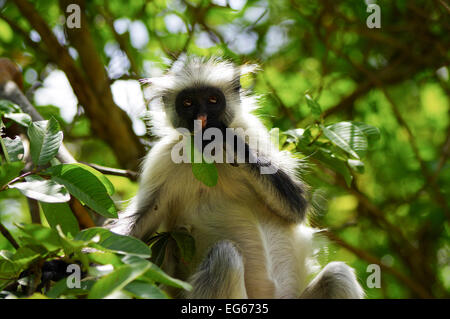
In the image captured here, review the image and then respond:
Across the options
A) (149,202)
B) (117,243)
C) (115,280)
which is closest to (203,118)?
(149,202)

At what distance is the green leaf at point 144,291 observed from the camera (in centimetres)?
183

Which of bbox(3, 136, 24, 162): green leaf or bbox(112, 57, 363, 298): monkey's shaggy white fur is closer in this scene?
bbox(3, 136, 24, 162): green leaf

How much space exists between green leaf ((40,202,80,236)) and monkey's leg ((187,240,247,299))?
768mm

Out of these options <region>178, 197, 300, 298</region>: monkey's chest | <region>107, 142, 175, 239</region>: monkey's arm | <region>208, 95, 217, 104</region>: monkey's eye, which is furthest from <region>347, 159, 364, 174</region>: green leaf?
<region>107, 142, 175, 239</region>: monkey's arm

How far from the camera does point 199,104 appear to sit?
364cm

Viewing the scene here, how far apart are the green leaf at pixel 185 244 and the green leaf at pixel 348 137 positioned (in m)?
1.00

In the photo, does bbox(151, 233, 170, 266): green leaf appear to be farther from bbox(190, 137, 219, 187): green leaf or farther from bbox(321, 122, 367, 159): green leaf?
bbox(321, 122, 367, 159): green leaf

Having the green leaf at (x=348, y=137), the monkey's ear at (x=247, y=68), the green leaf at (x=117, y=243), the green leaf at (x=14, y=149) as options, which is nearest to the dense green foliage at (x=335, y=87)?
the monkey's ear at (x=247, y=68)

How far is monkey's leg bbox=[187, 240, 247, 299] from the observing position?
291cm

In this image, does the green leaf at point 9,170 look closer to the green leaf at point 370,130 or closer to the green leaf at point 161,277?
the green leaf at point 161,277

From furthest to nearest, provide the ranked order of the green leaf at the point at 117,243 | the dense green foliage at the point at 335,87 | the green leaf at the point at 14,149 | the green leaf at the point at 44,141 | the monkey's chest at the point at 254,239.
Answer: the dense green foliage at the point at 335,87, the monkey's chest at the point at 254,239, the green leaf at the point at 14,149, the green leaf at the point at 44,141, the green leaf at the point at 117,243

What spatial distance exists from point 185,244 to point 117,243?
1.06 metres
